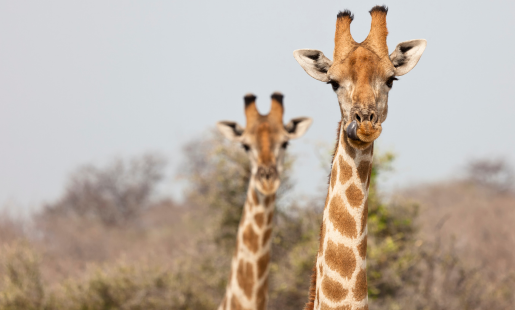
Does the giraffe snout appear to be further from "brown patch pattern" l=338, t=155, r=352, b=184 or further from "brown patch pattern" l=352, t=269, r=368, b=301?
"brown patch pattern" l=352, t=269, r=368, b=301

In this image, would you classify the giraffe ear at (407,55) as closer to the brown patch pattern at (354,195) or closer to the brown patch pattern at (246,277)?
the brown patch pattern at (354,195)

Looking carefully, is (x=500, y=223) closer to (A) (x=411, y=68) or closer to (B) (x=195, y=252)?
(B) (x=195, y=252)

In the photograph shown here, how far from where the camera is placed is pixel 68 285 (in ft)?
27.0

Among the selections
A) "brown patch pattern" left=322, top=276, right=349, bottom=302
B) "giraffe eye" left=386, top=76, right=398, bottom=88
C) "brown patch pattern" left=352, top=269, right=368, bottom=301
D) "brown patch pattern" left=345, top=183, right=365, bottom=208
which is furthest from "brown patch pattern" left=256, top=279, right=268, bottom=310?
"giraffe eye" left=386, top=76, right=398, bottom=88

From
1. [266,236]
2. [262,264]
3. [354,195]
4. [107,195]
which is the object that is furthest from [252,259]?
[107,195]

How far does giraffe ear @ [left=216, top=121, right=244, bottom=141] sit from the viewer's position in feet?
18.1

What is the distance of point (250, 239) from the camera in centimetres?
462

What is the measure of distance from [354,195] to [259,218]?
82.1 inches

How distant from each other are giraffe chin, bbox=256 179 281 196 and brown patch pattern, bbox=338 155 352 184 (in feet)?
6.16

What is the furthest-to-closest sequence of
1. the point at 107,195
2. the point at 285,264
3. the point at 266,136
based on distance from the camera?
the point at 107,195, the point at 285,264, the point at 266,136

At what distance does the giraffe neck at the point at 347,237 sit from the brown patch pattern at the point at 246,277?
1.80 m

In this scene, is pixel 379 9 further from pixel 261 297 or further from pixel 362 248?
pixel 261 297

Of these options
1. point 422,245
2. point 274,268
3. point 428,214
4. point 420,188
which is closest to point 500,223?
point 428,214

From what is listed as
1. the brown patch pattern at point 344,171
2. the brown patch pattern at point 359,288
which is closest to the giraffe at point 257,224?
the brown patch pattern at point 344,171
